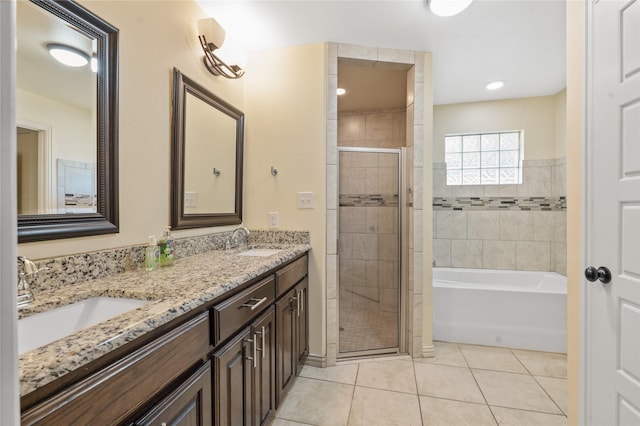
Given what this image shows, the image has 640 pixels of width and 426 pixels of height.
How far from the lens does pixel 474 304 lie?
2463 mm

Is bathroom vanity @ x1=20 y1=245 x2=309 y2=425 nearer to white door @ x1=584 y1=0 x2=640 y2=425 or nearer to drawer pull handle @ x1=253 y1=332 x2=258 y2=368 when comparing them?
drawer pull handle @ x1=253 y1=332 x2=258 y2=368

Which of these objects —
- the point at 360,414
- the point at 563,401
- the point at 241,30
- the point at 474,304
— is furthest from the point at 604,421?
the point at 241,30

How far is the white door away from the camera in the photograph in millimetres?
975

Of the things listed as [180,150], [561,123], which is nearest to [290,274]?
[180,150]

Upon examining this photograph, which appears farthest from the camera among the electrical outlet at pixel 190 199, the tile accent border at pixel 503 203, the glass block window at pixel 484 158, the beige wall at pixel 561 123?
the glass block window at pixel 484 158

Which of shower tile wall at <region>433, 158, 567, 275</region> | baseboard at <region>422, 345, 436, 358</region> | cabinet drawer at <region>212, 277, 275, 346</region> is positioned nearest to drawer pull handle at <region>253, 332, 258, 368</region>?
cabinet drawer at <region>212, 277, 275, 346</region>

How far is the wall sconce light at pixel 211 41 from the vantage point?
1676 millimetres

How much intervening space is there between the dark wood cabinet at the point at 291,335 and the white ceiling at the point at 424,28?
177 centimetres

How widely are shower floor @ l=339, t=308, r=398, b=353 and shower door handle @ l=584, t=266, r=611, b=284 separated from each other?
1.50m

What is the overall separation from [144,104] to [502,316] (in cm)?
300

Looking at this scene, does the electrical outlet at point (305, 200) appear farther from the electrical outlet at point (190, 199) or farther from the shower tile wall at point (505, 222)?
the shower tile wall at point (505, 222)

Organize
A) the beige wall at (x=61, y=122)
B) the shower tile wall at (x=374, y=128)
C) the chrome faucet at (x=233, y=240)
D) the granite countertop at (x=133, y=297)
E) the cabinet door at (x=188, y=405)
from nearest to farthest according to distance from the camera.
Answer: the granite countertop at (x=133, y=297) < the cabinet door at (x=188, y=405) < the beige wall at (x=61, y=122) < the chrome faucet at (x=233, y=240) < the shower tile wall at (x=374, y=128)

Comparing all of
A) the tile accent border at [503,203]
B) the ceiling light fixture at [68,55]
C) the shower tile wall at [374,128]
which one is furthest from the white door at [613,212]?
the shower tile wall at [374,128]

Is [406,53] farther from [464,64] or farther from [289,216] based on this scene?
[289,216]
